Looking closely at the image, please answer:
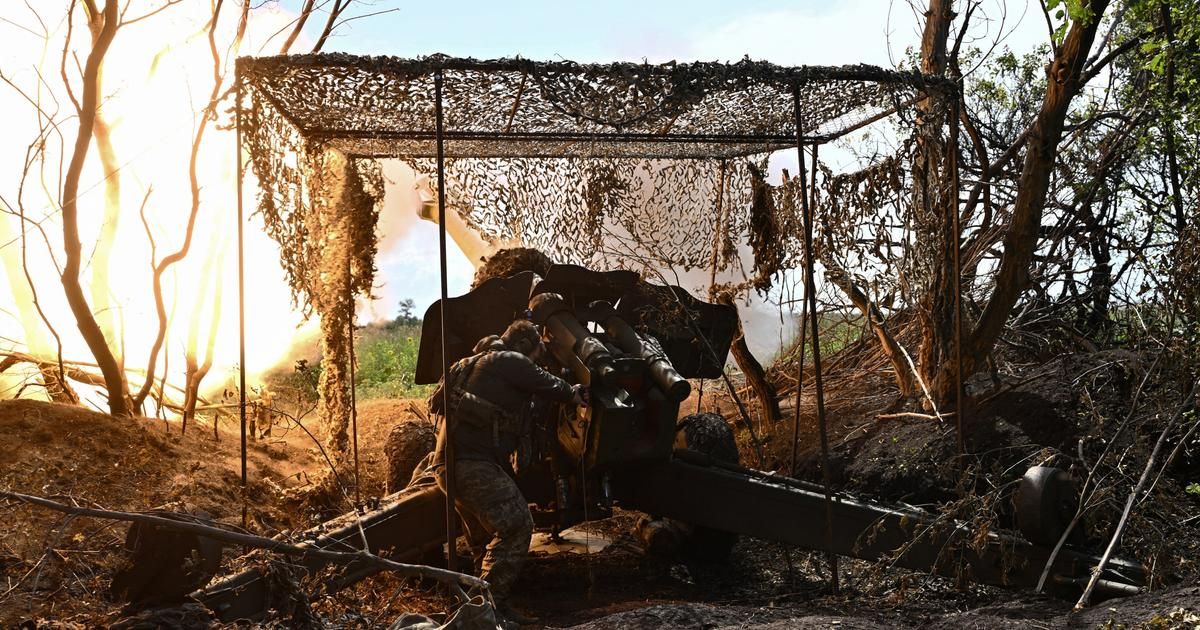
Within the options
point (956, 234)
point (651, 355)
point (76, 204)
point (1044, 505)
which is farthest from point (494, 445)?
point (76, 204)

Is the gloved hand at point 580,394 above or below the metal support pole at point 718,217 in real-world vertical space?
below

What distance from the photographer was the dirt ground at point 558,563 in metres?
5.23

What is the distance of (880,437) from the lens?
8.89 meters

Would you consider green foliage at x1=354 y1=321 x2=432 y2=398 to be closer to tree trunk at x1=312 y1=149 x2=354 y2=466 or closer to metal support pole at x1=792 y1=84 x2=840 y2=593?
tree trunk at x1=312 y1=149 x2=354 y2=466

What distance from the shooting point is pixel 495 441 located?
6.52 m

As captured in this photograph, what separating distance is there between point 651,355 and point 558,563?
1.95 metres

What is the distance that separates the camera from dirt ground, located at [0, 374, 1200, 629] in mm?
5230

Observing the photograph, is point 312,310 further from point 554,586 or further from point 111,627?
point 111,627

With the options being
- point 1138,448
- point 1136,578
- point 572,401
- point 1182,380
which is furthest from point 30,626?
point 1182,380

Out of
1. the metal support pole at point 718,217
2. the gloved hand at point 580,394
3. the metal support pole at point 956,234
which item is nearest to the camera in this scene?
the gloved hand at point 580,394

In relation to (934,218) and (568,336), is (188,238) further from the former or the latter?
(934,218)

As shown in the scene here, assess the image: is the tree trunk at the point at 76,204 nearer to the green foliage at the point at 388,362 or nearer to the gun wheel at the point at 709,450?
the gun wheel at the point at 709,450

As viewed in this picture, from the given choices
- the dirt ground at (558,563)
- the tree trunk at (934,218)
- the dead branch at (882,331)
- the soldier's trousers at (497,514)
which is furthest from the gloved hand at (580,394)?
the dead branch at (882,331)

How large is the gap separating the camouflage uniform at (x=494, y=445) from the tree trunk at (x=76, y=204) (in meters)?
4.22
